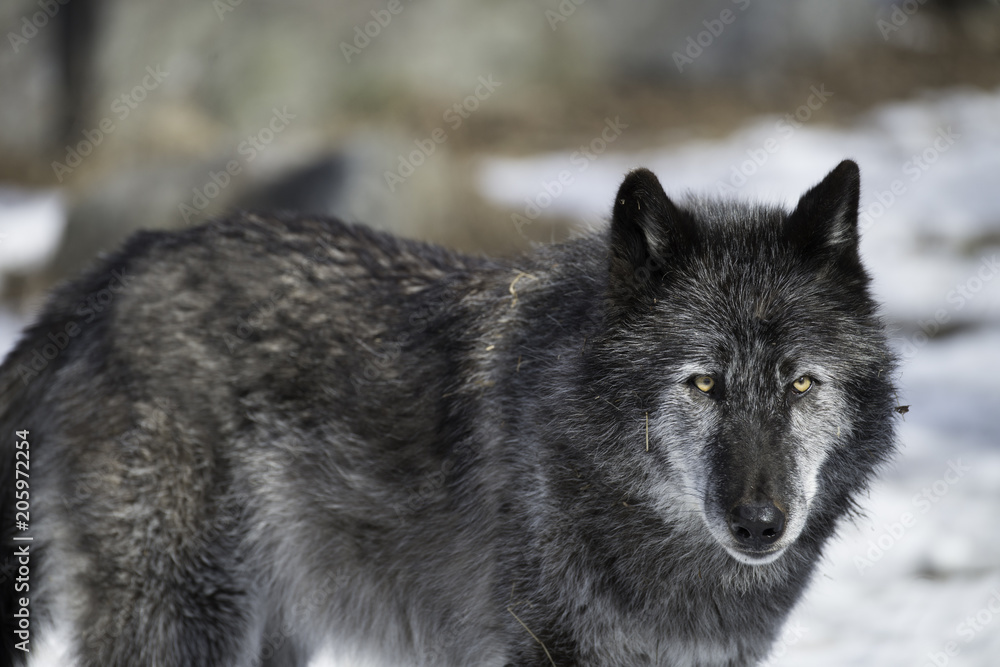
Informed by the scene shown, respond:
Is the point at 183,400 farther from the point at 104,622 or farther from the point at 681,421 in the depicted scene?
the point at 681,421

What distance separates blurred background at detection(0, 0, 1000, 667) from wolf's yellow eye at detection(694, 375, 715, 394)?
4564 millimetres

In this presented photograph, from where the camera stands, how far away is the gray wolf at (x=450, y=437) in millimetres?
2996

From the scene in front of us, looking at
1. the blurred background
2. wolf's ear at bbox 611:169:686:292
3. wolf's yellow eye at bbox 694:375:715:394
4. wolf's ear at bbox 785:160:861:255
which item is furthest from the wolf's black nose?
the blurred background

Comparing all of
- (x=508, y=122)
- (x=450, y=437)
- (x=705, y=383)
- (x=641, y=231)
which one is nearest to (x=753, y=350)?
(x=705, y=383)

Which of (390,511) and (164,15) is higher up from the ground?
(164,15)

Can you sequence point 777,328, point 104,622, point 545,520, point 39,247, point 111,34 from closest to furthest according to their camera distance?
point 777,328 < point 545,520 < point 104,622 < point 39,247 < point 111,34

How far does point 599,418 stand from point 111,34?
41.3ft

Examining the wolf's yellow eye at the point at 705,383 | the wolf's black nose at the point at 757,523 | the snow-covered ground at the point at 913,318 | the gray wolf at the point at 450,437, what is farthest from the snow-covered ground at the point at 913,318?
the wolf's yellow eye at the point at 705,383

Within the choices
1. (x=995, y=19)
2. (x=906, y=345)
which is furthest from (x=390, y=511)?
(x=995, y=19)

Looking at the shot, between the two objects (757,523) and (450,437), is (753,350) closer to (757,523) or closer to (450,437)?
(757,523)

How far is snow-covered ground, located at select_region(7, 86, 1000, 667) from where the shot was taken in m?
4.86

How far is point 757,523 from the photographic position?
107 inches

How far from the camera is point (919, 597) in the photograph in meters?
5.05

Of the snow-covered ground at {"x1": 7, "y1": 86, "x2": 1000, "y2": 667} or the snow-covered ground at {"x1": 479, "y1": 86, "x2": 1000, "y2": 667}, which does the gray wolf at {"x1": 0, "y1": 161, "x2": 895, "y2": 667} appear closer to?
the snow-covered ground at {"x1": 7, "y1": 86, "x2": 1000, "y2": 667}
